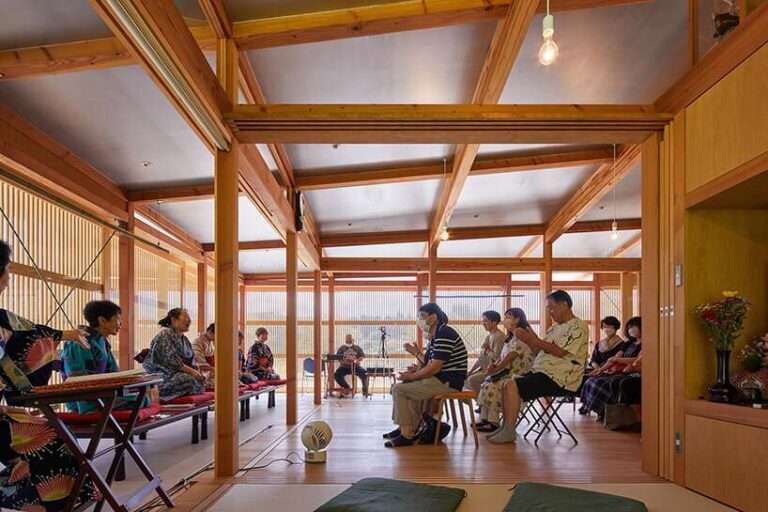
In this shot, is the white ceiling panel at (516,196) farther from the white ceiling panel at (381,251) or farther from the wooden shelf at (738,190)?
the wooden shelf at (738,190)

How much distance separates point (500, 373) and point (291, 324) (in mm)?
2155

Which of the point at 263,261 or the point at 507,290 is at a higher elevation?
the point at 263,261

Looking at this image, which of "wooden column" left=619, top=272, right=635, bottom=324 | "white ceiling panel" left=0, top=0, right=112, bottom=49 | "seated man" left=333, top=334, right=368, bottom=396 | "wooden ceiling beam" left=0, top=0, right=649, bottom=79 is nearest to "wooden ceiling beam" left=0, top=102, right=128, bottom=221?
"wooden ceiling beam" left=0, top=0, right=649, bottom=79

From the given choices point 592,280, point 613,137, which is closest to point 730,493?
point 613,137

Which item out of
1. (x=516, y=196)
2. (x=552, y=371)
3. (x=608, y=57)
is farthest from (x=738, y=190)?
(x=516, y=196)

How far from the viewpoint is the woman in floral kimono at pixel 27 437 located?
2219 mm

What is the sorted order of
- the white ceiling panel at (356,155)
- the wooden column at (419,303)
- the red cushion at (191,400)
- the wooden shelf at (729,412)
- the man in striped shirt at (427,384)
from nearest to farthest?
the wooden shelf at (729,412)
the man in striped shirt at (427,384)
the red cushion at (191,400)
the white ceiling panel at (356,155)
the wooden column at (419,303)

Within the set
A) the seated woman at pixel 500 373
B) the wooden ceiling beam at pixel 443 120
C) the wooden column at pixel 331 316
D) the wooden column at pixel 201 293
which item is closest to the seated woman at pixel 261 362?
the wooden column at pixel 201 293

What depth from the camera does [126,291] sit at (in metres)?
5.96

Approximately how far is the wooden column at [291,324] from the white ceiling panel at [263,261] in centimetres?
372

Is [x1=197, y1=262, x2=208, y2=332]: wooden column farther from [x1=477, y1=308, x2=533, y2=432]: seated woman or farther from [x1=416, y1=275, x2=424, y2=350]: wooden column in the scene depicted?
[x1=477, y1=308, x2=533, y2=432]: seated woman

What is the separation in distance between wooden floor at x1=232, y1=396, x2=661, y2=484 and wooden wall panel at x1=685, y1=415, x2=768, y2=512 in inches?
13.4

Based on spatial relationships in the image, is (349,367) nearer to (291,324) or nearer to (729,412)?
(291,324)

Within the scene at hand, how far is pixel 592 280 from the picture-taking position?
37.9ft
